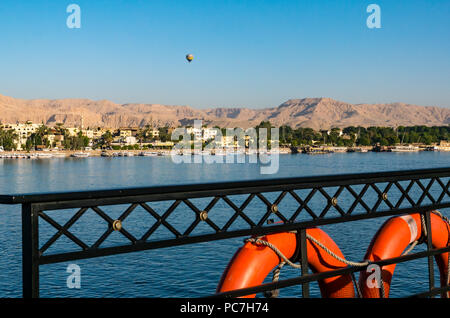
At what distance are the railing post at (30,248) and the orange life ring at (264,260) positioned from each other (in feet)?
5.30

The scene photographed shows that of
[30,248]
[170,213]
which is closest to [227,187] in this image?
[170,213]

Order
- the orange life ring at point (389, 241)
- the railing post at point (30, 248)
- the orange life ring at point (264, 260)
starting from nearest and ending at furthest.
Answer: the railing post at point (30, 248), the orange life ring at point (264, 260), the orange life ring at point (389, 241)

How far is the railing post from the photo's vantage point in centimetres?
319

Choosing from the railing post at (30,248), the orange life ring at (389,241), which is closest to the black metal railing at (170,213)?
the railing post at (30,248)

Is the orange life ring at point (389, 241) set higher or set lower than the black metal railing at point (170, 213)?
lower

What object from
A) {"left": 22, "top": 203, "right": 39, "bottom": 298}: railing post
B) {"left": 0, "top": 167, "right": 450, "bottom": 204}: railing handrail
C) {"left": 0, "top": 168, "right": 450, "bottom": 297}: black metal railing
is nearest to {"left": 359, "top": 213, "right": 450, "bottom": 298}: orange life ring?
{"left": 0, "top": 168, "right": 450, "bottom": 297}: black metal railing

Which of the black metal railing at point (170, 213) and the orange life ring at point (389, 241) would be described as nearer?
the black metal railing at point (170, 213)

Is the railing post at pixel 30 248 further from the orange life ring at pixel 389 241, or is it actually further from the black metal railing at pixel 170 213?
the orange life ring at pixel 389 241

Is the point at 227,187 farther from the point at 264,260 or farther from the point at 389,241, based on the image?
the point at 389,241

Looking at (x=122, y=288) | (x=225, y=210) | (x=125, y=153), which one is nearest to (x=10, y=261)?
(x=122, y=288)

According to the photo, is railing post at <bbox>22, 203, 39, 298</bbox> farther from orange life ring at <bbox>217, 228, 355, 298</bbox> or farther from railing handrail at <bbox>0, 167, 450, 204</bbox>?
orange life ring at <bbox>217, 228, 355, 298</bbox>

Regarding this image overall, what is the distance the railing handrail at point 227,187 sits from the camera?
10.5ft

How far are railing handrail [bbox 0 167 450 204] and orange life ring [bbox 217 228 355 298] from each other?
0.51 m
